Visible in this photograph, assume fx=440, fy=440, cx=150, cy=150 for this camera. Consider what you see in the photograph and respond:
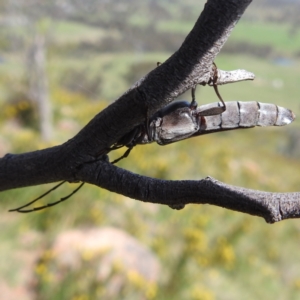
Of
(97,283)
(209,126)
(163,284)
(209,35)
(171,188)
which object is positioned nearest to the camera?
(209,35)

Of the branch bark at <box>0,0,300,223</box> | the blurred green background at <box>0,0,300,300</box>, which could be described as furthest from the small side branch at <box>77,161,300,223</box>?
the blurred green background at <box>0,0,300,300</box>

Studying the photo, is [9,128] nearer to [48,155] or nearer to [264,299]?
[264,299]

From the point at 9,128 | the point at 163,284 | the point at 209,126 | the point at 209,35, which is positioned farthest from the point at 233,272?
the point at 9,128

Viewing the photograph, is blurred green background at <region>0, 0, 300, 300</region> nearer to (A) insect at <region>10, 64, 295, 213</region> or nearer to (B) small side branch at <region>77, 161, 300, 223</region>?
(A) insect at <region>10, 64, 295, 213</region>

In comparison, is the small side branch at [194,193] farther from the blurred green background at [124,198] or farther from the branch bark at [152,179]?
the blurred green background at [124,198]

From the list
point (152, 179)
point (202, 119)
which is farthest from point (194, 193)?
point (202, 119)

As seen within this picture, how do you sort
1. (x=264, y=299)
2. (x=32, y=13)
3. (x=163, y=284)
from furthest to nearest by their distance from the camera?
(x=32, y=13)
(x=264, y=299)
(x=163, y=284)
